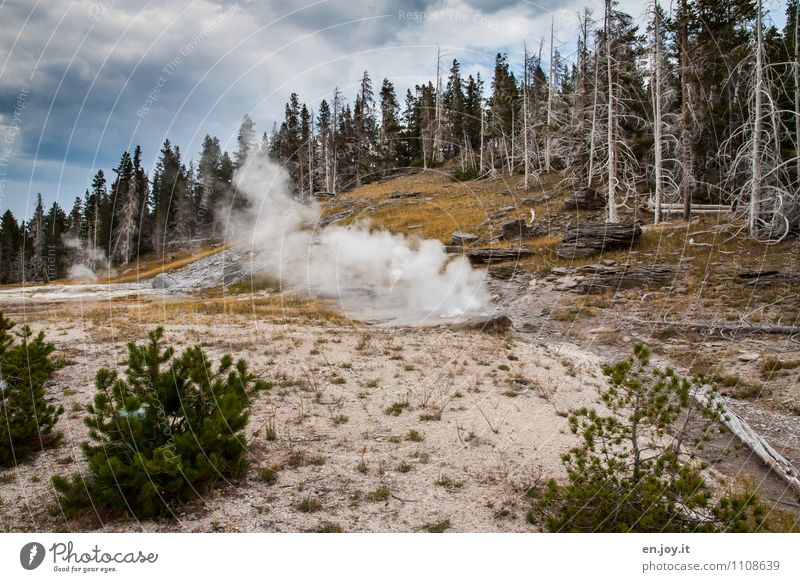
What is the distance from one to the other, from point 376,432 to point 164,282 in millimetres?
33049

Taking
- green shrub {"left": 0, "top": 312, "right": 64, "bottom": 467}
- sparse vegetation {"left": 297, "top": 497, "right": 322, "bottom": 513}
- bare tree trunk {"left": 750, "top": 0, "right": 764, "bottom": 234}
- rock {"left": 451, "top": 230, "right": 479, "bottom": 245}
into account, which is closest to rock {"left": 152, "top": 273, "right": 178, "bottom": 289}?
rock {"left": 451, "top": 230, "right": 479, "bottom": 245}

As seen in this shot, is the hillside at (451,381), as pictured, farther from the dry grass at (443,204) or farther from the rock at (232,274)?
the dry grass at (443,204)

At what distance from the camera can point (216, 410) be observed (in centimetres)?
470

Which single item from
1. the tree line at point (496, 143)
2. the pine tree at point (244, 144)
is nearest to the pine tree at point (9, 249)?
the tree line at point (496, 143)

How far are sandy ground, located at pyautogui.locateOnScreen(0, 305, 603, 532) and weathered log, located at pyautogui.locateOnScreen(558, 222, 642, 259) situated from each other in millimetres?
10413

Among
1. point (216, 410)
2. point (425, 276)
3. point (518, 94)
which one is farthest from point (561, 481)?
point (518, 94)

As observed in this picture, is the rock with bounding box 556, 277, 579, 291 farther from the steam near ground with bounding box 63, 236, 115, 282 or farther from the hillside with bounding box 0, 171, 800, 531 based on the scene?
the steam near ground with bounding box 63, 236, 115, 282

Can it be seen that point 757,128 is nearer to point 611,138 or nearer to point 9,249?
point 611,138

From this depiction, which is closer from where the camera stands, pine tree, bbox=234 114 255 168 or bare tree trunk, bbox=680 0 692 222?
bare tree trunk, bbox=680 0 692 222

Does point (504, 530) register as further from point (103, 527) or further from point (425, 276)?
point (425, 276)

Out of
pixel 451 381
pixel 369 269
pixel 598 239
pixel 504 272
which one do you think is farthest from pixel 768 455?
pixel 369 269

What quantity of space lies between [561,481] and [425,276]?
54.1ft

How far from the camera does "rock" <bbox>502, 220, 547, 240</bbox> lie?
27.6 metres

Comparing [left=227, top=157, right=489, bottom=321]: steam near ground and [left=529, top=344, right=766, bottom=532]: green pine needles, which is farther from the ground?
[left=227, top=157, right=489, bottom=321]: steam near ground
